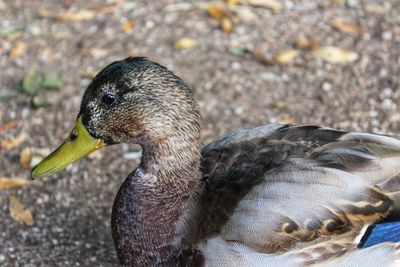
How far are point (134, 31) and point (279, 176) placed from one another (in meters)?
3.12

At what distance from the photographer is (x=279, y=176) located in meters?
3.04

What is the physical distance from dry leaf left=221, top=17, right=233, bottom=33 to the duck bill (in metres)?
2.75

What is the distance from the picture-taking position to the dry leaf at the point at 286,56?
5484 mm

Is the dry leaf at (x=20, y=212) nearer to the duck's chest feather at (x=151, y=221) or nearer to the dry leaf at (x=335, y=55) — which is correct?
the duck's chest feather at (x=151, y=221)

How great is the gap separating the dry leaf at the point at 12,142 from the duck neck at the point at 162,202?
1743 millimetres

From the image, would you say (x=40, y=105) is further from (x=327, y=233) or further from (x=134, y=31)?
(x=327, y=233)

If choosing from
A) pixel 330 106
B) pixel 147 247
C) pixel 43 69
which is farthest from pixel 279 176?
pixel 43 69

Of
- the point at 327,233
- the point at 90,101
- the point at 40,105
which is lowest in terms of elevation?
the point at 40,105

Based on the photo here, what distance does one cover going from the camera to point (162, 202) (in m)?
3.23

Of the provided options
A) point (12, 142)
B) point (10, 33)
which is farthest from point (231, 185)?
point (10, 33)

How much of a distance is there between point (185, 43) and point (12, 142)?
157cm

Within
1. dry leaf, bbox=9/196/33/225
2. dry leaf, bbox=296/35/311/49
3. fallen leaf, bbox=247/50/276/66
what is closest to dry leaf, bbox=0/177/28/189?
dry leaf, bbox=9/196/33/225

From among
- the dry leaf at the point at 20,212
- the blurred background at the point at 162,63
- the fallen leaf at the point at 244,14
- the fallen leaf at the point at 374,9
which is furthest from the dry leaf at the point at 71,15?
the fallen leaf at the point at 374,9

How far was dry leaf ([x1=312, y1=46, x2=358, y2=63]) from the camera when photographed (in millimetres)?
5469
